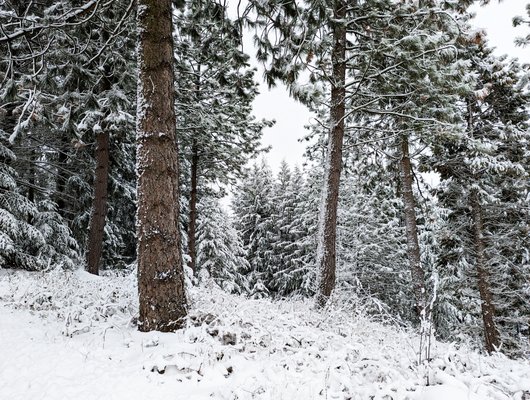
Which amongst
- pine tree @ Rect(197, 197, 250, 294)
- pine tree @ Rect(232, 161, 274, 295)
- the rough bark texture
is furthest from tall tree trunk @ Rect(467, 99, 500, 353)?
pine tree @ Rect(232, 161, 274, 295)

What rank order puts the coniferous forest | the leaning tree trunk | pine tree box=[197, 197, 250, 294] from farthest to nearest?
pine tree box=[197, 197, 250, 294], the leaning tree trunk, the coniferous forest

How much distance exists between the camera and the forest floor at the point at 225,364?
9.65ft

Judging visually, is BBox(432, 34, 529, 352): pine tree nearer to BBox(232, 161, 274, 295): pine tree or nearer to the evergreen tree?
the evergreen tree

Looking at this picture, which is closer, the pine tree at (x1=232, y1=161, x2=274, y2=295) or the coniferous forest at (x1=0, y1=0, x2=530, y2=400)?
the coniferous forest at (x1=0, y1=0, x2=530, y2=400)

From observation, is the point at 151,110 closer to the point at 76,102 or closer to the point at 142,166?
the point at 142,166

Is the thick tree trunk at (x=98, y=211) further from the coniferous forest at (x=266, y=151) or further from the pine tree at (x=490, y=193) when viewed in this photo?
the pine tree at (x=490, y=193)

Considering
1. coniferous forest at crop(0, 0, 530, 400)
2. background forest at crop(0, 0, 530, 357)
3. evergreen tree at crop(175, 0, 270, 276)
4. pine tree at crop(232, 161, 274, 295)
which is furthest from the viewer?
pine tree at crop(232, 161, 274, 295)

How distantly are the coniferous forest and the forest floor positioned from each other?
32 mm

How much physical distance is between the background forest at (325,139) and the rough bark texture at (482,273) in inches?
2.7

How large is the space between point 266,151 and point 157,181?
11.8m

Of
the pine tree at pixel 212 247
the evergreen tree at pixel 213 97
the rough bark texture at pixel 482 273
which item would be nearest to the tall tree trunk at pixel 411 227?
the rough bark texture at pixel 482 273

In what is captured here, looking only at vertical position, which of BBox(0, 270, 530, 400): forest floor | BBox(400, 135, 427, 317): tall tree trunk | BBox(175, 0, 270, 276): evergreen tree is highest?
BBox(175, 0, 270, 276): evergreen tree

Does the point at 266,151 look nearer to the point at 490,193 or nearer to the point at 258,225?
the point at 490,193

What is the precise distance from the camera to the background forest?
22.1 ft
